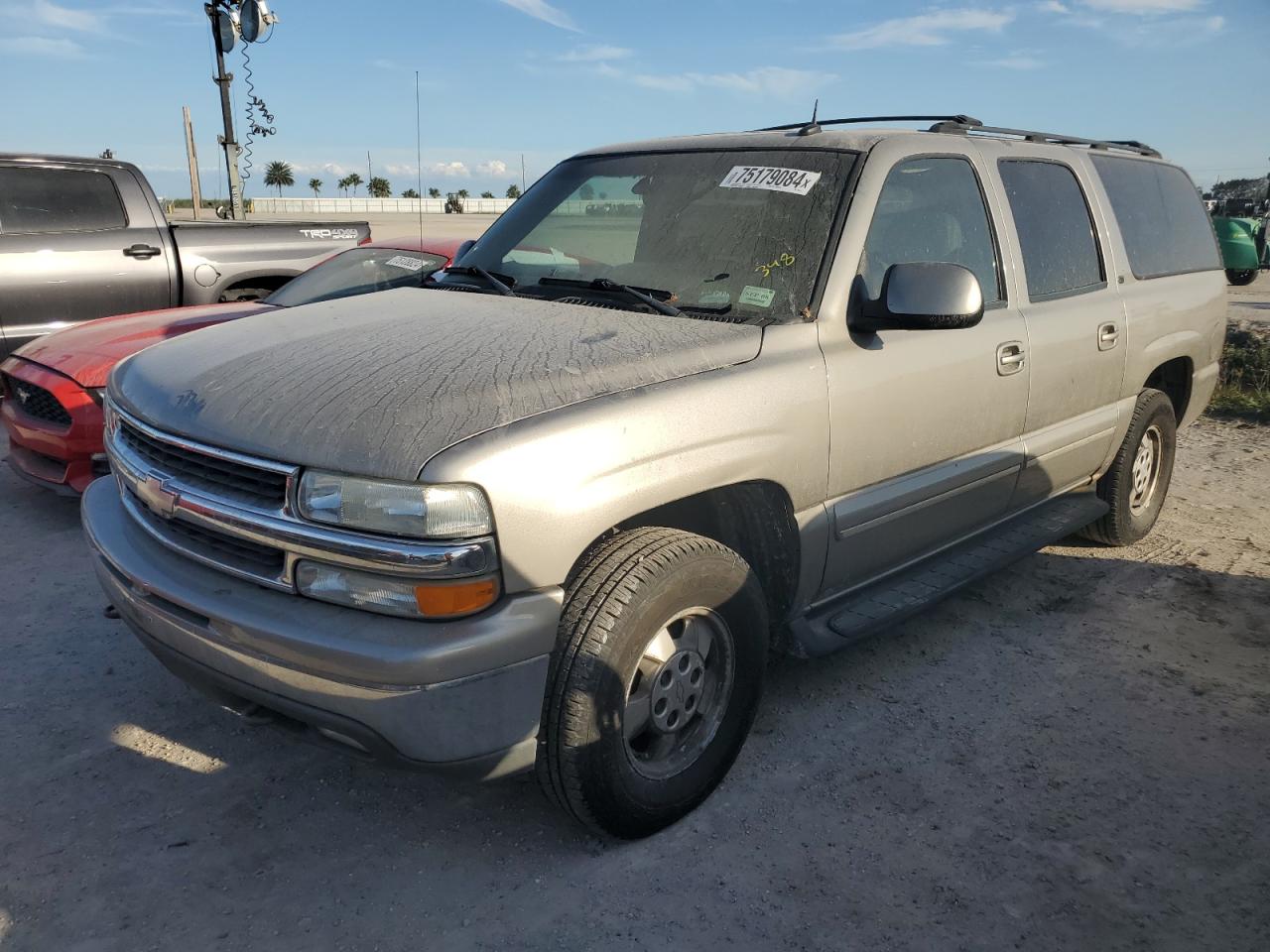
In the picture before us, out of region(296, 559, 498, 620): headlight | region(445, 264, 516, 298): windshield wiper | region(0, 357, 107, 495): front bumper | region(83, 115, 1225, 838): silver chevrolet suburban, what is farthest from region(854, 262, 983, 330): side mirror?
region(0, 357, 107, 495): front bumper

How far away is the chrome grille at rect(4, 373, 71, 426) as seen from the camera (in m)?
5.11

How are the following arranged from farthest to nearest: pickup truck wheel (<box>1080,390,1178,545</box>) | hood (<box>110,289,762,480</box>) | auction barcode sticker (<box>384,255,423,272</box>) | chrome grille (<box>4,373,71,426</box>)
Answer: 1. auction barcode sticker (<box>384,255,423,272</box>)
2. chrome grille (<box>4,373,71,426</box>)
3. pickup truck wheel (<box>1080,390,1178,545</box>)
4. hood (<box>110,289,762,480</box>)

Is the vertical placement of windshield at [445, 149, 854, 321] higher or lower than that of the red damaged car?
higher

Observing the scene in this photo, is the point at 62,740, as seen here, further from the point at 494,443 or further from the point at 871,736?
the point at 871,736

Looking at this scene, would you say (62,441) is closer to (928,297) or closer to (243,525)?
(243,525)

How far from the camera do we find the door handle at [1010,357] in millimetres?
3578

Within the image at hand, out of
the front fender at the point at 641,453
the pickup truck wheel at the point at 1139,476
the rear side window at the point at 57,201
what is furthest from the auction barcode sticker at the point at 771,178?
the rear side window at the point at 57,201

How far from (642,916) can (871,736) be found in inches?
45.5

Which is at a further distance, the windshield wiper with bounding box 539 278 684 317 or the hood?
the windshield wiper with bounding box 539 278 684 317

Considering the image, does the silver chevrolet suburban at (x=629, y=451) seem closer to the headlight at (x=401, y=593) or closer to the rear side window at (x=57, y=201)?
the headlight at (x=401, y=593)

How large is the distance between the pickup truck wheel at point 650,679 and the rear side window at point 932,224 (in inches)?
45.2

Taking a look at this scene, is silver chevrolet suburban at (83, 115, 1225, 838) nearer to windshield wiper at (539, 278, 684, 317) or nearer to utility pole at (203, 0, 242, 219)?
windshield wiper at (539, 278, 684, 317)

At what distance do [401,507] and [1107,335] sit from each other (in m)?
3.33

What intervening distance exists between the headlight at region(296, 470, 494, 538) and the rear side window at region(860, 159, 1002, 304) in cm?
161
